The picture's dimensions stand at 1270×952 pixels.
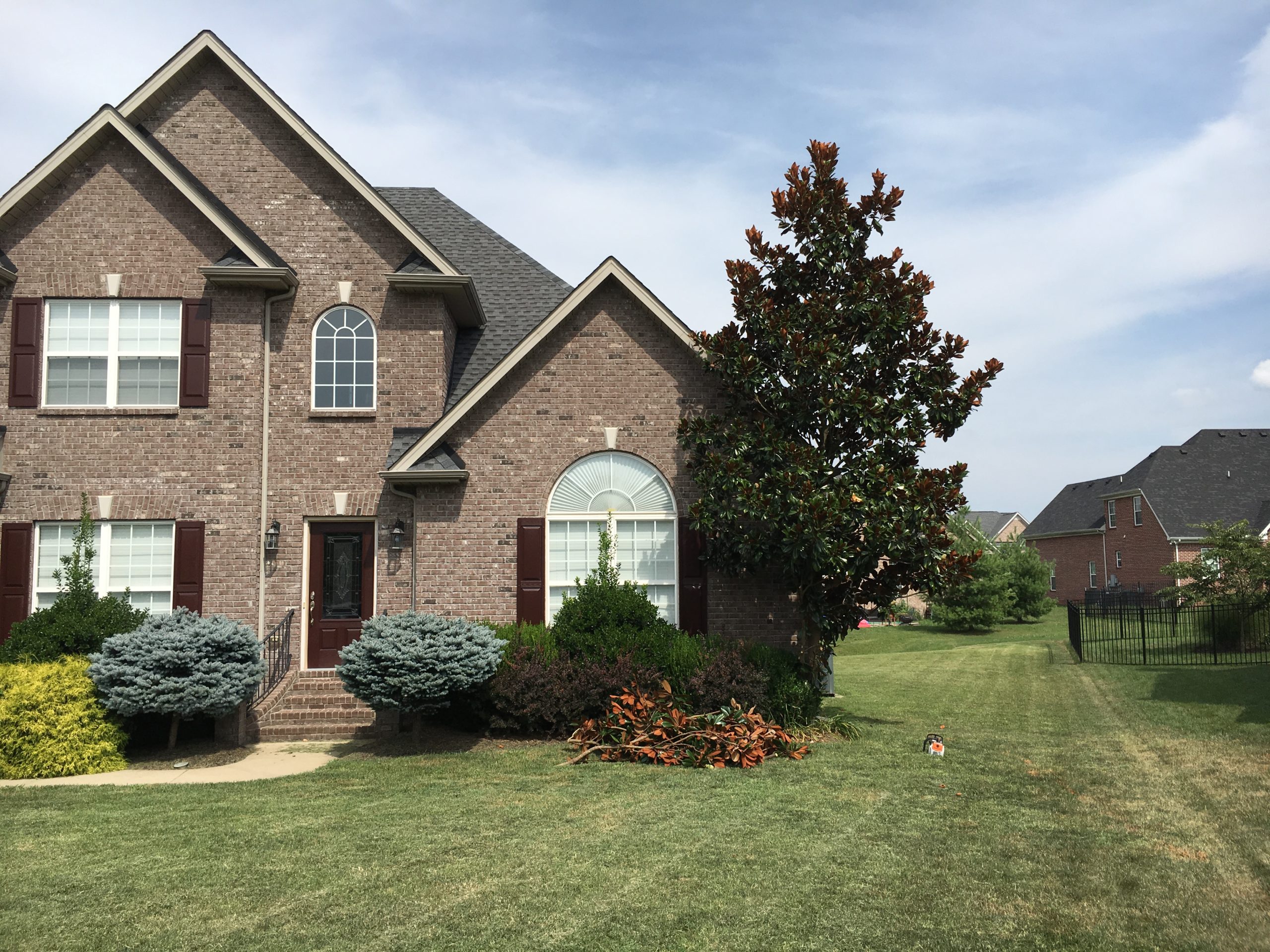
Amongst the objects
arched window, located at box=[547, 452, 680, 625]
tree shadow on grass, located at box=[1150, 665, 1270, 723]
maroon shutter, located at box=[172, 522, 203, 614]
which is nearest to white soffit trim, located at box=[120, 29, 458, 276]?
arched window, located at box=[547, 452, 680, 625]

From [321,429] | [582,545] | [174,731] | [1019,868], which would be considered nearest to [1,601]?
[174,731]

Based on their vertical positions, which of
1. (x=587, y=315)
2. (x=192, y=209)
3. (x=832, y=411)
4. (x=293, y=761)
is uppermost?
A: (x=192, y=209)

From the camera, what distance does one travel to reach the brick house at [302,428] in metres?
13.5

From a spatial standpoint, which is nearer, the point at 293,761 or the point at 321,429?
the point at 293,761

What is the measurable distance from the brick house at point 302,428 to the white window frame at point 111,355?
0.10 feet

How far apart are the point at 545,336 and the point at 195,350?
17.5 ft

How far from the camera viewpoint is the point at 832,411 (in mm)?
11852

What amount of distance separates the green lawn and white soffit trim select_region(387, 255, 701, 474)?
436cm

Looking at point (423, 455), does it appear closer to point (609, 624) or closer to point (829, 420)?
point (609, 624)

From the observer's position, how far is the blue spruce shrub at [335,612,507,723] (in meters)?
11.0

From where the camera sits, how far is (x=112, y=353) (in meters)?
13.9

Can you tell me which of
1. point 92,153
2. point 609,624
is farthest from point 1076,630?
point 92,153

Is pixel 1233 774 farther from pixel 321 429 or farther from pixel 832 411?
pixel 321 429

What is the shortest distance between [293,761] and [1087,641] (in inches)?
795
